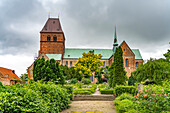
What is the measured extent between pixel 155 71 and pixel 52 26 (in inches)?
1579

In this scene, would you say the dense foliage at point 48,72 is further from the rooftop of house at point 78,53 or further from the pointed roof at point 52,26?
the pointed roof at point 52,26

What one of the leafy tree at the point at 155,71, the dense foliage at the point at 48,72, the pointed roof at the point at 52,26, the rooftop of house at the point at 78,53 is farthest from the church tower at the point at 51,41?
the dense foliage at the point at 48,72

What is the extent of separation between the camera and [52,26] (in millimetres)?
51312

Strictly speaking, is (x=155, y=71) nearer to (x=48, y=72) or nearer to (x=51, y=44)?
(x=48, y=72)

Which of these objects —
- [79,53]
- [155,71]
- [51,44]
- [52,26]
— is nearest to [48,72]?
[155,71]

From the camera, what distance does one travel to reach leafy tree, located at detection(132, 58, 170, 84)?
1715 centimetres

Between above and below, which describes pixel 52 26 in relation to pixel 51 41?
above

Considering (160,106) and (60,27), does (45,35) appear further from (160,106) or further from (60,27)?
(160,106)

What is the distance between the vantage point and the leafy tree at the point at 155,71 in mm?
17148

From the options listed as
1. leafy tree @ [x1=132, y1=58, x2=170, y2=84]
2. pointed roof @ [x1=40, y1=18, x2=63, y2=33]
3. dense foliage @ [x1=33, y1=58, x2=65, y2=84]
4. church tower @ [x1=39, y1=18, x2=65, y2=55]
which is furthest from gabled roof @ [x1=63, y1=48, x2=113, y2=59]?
dense foliage @ [x1=33, y1=58, x2=65, y2=84]

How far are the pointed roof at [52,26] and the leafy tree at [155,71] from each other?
119 feet

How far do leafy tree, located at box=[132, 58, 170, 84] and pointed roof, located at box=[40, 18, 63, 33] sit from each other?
119ft

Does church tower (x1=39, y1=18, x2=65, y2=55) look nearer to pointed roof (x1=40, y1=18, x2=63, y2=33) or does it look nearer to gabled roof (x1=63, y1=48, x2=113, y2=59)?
pointed roof (x1=40, y1=18, x2=63, y2=33)

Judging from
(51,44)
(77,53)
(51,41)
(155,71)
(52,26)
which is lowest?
(155,71)
